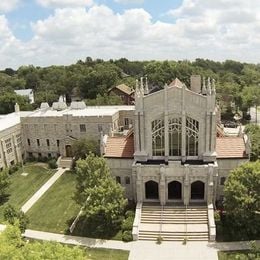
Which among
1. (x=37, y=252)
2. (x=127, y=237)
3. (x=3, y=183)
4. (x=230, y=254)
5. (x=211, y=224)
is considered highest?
(x=37, y=252)

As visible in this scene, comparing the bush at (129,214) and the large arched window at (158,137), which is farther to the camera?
the large arched window at (158,137)

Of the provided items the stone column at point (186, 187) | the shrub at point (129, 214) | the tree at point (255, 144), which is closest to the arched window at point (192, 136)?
the stone column at point (186, 187)

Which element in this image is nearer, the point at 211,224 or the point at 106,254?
the point at 106,254

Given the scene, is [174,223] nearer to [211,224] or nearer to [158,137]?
[211,224]

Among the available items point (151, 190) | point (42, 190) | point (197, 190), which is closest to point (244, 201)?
point (197, 190)

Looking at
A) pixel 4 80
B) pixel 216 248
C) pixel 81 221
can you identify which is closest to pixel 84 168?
pixel 81 221

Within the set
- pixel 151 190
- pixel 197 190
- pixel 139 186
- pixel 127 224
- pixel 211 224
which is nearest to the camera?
pixel 211 224

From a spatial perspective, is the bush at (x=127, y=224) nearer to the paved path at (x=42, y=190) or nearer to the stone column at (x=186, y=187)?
the stone column at (x=186, y=187)

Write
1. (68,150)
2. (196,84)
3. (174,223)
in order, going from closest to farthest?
(174,223) < (196,84) < (68,150)
